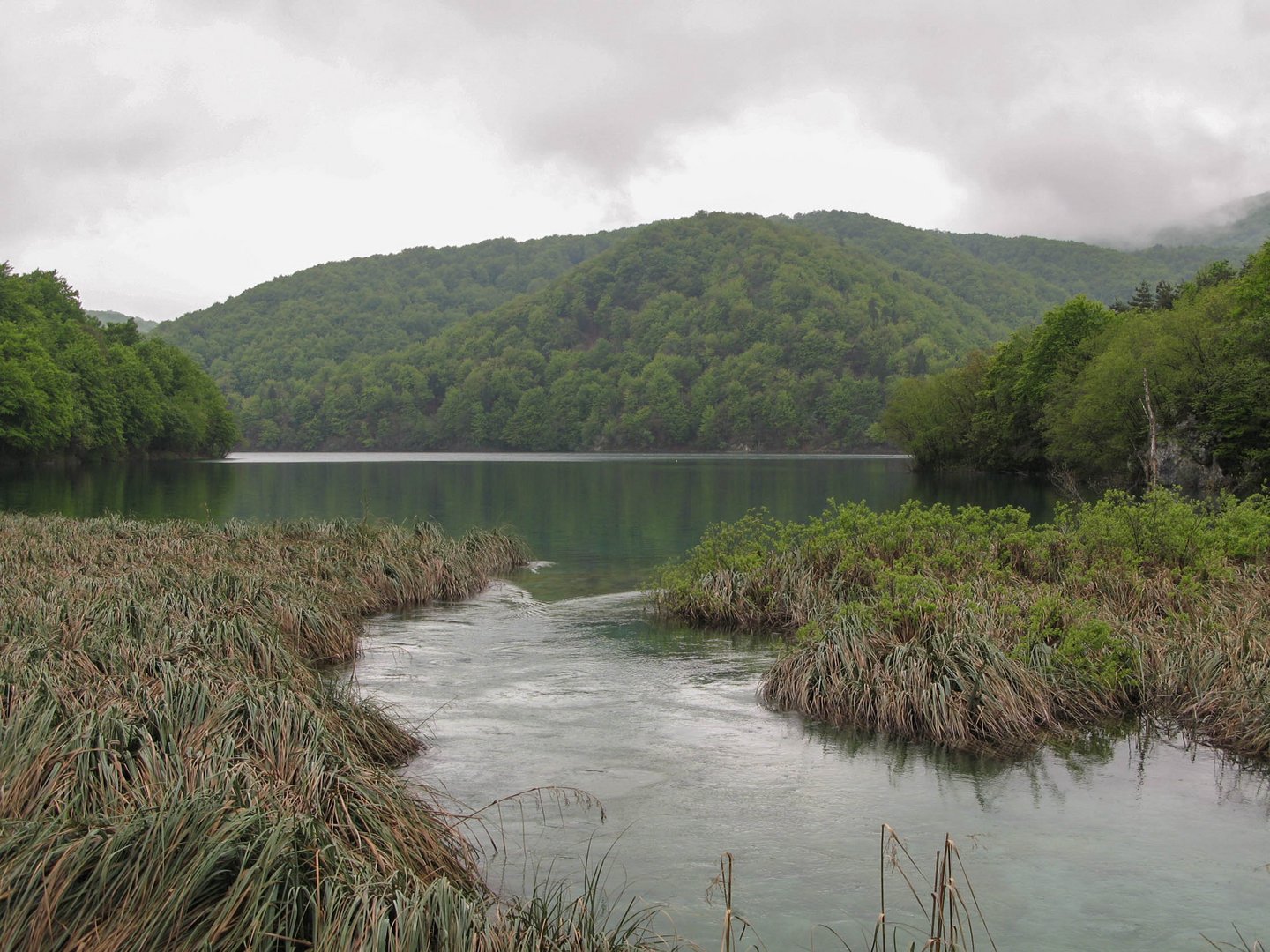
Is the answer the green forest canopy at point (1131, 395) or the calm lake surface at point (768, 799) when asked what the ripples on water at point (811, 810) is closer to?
the calm lake surface at point (768, 799)

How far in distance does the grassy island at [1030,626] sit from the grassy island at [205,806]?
5.81 m

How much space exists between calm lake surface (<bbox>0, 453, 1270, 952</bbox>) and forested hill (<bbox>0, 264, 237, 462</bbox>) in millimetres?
67005

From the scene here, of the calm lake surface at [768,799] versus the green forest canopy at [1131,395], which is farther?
the green forest canopy at [1131,395]

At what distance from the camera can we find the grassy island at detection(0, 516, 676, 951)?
207 inches

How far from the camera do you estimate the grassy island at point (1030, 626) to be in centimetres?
1173

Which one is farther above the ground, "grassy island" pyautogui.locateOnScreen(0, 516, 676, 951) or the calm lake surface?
"grassy island" pyautogui.locateOnScreen(0, 516, 676, 951)

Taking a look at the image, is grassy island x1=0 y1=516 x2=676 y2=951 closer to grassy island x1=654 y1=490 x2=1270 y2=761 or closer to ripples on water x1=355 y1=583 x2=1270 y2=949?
ripples on water x1=355 y1=583 x2=1270 y2=949

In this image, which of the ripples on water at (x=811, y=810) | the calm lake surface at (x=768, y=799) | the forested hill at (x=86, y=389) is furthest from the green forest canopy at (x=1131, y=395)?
the forested hill at (x=86, y=389)

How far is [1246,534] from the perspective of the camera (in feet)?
57.2

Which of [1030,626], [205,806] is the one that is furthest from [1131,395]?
[205,806]

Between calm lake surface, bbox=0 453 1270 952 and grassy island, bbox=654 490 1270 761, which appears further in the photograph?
grassy island, bbox=654 490 1270 761

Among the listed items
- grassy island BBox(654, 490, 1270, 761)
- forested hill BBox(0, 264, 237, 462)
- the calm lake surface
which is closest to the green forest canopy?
grassy island BBox(654, 490, 1270, 761)

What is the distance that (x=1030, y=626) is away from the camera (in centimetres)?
1305

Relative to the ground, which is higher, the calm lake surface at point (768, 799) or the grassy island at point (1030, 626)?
the grassy island at point (1030, 626)
